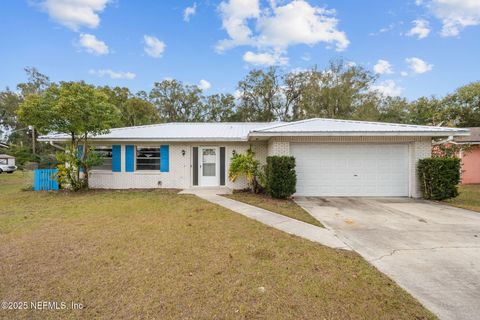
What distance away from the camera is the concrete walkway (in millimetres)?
4180

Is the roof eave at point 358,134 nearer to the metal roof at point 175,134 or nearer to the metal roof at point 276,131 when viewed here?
the metal roof at point 276,131

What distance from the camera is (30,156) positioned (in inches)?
1202

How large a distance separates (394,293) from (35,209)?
9.10 metres

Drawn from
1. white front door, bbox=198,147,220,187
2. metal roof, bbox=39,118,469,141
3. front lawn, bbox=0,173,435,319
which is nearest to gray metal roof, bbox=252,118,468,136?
metal roof, bbox=39,118,469,141

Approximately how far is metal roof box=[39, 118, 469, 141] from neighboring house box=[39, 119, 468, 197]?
1.4 inches

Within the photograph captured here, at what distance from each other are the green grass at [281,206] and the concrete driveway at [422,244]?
296 mm

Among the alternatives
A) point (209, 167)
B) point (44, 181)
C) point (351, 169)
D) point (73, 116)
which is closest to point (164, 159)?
point (209, 167)

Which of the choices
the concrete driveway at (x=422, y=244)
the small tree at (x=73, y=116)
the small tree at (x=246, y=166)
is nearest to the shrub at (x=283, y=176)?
the concrete driveway at (x=422, y=244)

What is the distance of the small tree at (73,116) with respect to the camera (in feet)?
27.4

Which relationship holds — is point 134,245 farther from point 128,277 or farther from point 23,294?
point 23,294

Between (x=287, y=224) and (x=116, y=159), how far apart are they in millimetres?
8919

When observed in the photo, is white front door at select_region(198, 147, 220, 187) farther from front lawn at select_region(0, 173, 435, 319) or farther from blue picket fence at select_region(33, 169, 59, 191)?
blue picket fence at select_region(33, 169, 59, 191)

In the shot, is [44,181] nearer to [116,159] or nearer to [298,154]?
[116,159]

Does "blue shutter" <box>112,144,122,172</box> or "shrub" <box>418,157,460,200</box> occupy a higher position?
"blue shutter" <box>112,144,122,172</box>
